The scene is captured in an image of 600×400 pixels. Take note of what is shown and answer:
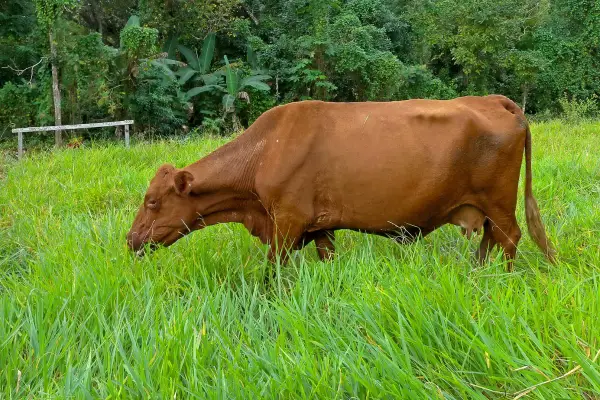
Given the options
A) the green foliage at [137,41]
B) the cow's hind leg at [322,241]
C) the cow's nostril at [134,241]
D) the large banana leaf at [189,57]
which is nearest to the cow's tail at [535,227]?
the cow's hind leg at [322,241]

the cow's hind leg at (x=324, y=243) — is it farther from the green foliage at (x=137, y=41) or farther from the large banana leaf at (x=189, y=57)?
the large banana leaf at (x=189, y=57)

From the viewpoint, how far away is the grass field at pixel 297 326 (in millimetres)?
1874

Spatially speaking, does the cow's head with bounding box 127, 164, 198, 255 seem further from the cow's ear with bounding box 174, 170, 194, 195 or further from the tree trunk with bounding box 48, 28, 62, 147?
the tree trunk with bounding box 48, 28, 62, 147

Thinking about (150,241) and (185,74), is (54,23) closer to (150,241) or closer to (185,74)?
(185,74)

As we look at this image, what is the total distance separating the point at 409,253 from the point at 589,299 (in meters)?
1.30

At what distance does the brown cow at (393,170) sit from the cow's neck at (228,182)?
4 centimetres

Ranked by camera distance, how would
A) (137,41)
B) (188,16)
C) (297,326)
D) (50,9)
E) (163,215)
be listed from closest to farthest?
(297,326), (163,215), (50,9), (137,41), (188,16)

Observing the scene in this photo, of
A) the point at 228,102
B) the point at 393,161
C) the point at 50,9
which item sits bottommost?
the point at 228,102

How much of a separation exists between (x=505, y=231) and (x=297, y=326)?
6.20 ft

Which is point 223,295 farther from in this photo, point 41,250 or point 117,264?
point 41,250

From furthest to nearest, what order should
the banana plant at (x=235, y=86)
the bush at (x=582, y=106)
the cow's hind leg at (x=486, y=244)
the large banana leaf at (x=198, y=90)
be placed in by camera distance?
the bush at (x=582, y=106) → the large banana leaf at (x=198, y=90) → the banana plant at (x=235, y=86) → the cow's hind leg at (x=486, y=244)

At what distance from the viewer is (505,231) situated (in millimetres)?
3627

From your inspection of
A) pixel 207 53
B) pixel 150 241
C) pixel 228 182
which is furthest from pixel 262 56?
pixel 150 241

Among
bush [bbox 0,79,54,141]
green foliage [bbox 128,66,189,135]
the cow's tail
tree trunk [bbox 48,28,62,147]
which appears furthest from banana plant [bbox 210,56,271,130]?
the cow's tail
